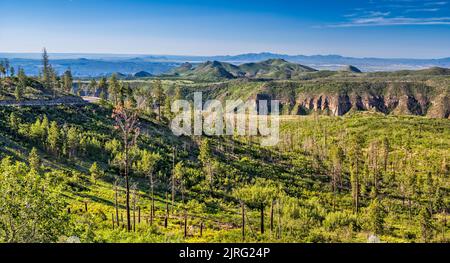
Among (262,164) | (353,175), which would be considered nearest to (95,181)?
(262,164)

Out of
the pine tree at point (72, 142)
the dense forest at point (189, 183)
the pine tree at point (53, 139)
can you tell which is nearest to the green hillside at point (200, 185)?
the dense forest at point (189, 183)

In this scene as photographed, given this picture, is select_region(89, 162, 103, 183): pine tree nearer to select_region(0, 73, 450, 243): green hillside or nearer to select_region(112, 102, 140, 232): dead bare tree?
select_region(0, 73, 450, 243): green hillside

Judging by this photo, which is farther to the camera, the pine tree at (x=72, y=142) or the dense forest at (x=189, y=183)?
the pine tree at (x=72, y=142)

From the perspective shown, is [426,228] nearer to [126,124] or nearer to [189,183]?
[189,183]

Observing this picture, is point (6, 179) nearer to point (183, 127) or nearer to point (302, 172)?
point (302, 172)

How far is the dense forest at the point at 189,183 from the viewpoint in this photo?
25.4 metres

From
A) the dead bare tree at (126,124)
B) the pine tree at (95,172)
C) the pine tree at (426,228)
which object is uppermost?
the dead bare tree at (126,124)

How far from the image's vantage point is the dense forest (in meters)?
25.4

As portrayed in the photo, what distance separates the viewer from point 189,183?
244ft

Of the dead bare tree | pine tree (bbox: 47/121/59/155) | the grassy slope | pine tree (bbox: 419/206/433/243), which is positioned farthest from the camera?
pine tree (bbox: 47/121/59/155)

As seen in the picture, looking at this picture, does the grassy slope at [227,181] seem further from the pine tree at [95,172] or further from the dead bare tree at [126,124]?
the dead bare tree at [126,124]

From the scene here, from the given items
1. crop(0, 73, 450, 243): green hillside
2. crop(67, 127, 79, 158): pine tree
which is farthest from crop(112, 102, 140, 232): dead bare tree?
crop(67, 127, 79, 158): pine tree

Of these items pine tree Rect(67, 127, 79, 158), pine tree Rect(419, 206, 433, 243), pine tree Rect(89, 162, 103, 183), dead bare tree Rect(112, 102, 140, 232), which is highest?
dead bare tree Rect(112, 102, 140, 232)
